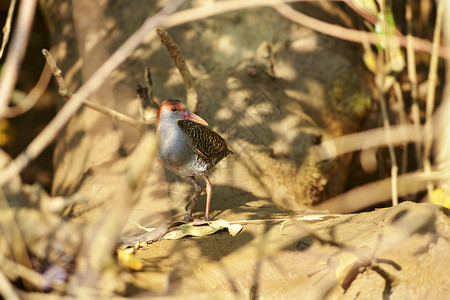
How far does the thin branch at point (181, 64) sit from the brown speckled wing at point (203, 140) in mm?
1081

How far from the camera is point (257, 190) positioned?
18.6 feet

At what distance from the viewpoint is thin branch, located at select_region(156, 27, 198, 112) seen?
16.7 feet

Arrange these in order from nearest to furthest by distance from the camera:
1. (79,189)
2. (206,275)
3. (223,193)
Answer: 1. (206,275)
2. (223,193)
3. (79,189)

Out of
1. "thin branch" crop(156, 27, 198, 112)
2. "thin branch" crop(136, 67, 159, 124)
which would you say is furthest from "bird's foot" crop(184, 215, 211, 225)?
"thin branch" crop(156, 27, 198, 112)

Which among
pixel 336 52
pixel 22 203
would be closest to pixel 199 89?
pixel 336 52

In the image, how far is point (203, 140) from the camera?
4555 millimetres

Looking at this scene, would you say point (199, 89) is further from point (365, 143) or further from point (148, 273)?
point (148, 273)

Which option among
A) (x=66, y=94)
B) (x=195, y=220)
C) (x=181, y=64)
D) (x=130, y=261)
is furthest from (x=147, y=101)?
(x=130, y=261)

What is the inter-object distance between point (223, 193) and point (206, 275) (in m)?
2.01

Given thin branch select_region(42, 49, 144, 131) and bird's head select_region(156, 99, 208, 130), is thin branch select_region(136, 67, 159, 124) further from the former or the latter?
bird's head select_region(156, 99, 208, 130)

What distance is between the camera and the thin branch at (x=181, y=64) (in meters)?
5.08

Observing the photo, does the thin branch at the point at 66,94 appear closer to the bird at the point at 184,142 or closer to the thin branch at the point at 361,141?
the bird at the point at 184,142

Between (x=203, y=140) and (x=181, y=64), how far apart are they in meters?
1.29

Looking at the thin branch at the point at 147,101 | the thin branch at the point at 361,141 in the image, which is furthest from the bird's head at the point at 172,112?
the thin branch at the point at 361,141
